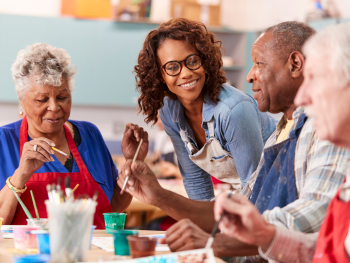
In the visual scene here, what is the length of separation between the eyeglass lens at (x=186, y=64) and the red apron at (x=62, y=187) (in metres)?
0.57

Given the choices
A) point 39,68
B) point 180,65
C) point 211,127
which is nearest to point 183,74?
point 180,65

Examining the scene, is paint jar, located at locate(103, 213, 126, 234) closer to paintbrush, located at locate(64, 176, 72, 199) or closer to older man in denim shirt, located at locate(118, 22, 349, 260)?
older man in denim shirt, located at locate(118, 22, 349, 260)

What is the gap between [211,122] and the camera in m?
1.99

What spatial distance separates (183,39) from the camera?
1976 mm

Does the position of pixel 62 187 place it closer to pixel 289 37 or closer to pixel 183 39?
pixel 183 39

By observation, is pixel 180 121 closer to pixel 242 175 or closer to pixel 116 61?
pixel 242 175

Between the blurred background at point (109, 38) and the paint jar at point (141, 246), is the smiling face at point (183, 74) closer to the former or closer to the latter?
the paint jar at point (141, 246)

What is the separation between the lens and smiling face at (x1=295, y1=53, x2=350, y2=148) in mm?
902

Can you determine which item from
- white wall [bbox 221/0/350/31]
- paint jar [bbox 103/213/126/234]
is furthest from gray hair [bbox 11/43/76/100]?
white wall [bbox 221/0/350/31]

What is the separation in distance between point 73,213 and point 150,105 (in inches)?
46.6

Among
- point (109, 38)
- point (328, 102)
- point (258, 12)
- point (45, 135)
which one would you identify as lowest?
point (45, 135)

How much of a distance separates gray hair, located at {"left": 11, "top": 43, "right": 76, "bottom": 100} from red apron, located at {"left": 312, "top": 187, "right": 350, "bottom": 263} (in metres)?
1.29

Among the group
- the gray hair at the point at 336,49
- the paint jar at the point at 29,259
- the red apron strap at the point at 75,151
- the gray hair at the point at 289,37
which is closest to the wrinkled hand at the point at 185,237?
the paint jar at the point at 29,259

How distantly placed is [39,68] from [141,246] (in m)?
1.09
